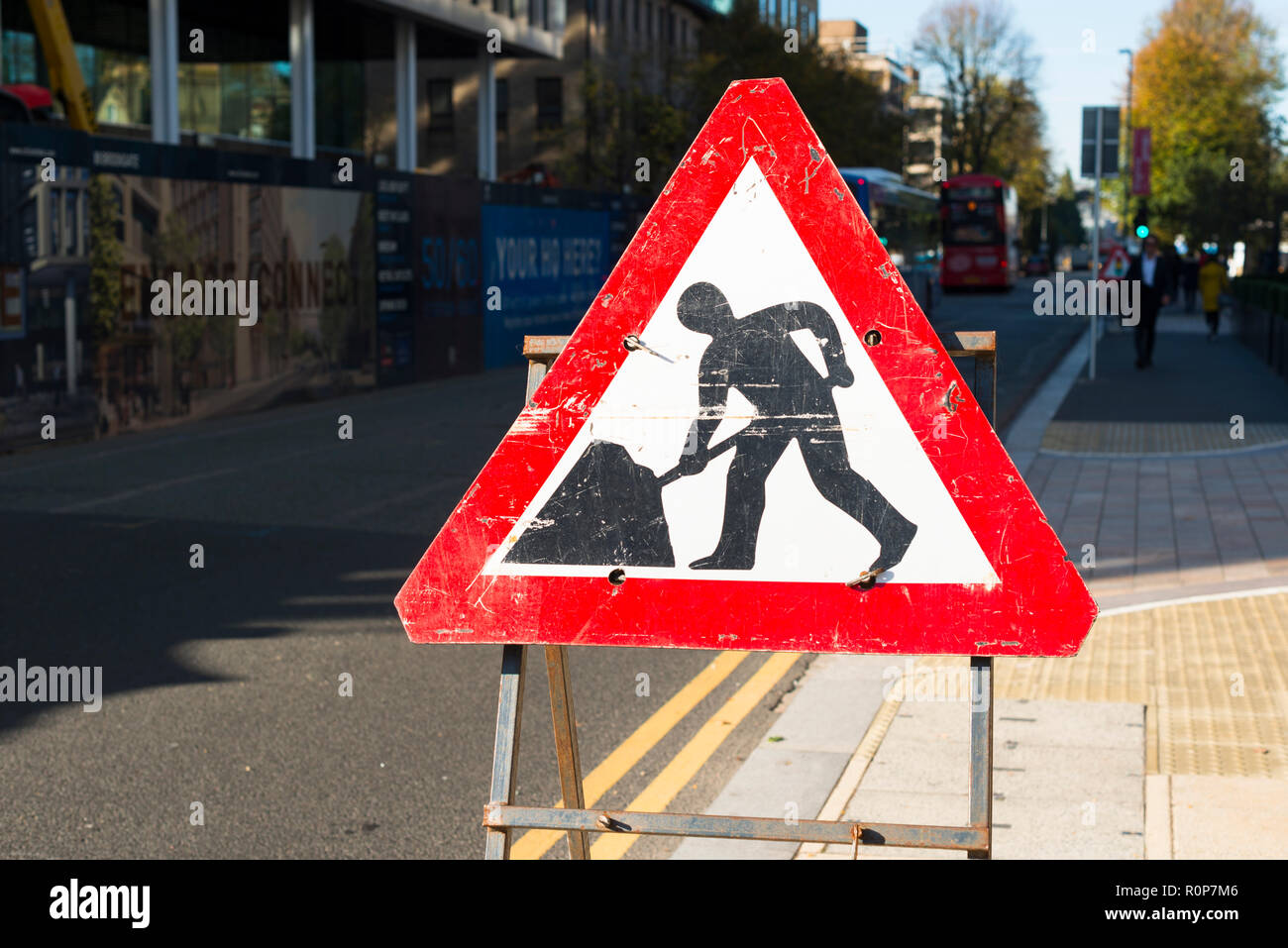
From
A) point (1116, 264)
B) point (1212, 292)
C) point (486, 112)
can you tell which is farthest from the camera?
point (486, 112)

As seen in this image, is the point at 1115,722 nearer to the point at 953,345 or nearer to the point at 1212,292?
the point at 953,345

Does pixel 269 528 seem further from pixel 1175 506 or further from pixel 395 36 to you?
pixel 395 36

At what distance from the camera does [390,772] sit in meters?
5.55

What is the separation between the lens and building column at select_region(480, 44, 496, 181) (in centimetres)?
3538

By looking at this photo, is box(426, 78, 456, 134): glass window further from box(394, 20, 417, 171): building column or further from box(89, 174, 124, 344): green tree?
box(89, 174, 124, 344): green tree

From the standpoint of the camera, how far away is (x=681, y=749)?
5.93 metres

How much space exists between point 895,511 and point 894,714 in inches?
136

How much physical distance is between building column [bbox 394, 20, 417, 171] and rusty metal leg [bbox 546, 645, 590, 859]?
99.9 ft

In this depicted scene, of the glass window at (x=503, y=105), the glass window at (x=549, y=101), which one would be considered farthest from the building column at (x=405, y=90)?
the glass window at (x=503, y=105)

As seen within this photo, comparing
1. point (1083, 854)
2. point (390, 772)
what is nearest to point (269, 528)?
point (390, 772)

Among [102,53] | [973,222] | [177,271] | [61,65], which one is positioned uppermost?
[102,53]

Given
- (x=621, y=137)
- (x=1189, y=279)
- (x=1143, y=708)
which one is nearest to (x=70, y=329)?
(x=1143, y=708)

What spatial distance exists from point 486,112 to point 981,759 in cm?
3480

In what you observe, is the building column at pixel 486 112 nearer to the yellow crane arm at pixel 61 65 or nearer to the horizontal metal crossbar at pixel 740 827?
the yellow crane arm at pixel 61 65
